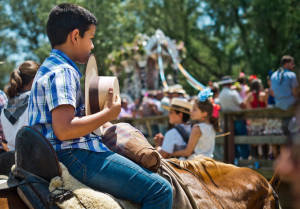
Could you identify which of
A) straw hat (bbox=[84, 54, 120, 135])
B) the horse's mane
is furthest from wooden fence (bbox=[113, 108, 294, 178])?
straw hat (bbox=[84, 54, 120, 135])

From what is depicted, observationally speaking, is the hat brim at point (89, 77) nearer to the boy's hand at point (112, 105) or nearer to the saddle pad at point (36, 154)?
the boy's hand at point (112, 105)

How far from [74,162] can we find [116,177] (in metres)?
0.27

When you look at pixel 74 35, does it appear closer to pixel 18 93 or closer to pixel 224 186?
pixel 224 186

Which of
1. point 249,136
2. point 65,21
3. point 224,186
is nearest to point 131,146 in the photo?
point 65,21

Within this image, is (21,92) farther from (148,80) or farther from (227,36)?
Result: (227,36)

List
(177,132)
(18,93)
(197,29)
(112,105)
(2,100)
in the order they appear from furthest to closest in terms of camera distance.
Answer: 1. (197,29)
2. (177,132)
3. (2,100)
4. (18,93)
5. (112,105)

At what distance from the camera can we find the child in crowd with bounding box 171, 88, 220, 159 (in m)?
5.32

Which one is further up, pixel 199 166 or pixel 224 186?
pixel 199 166

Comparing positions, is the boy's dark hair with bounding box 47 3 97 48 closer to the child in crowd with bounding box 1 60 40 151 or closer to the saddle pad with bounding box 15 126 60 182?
the saddle pad with bounding box 15 126 60 182

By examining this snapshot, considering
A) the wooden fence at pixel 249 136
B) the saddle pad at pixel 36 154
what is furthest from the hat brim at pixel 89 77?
the wooden fence at pixel 249 136

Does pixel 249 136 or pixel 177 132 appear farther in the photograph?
pixel 249 136

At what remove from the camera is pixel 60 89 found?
2.39 m

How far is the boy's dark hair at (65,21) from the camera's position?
2.59 metres

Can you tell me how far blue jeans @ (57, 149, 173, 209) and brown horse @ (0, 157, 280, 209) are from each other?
0.58 metres
